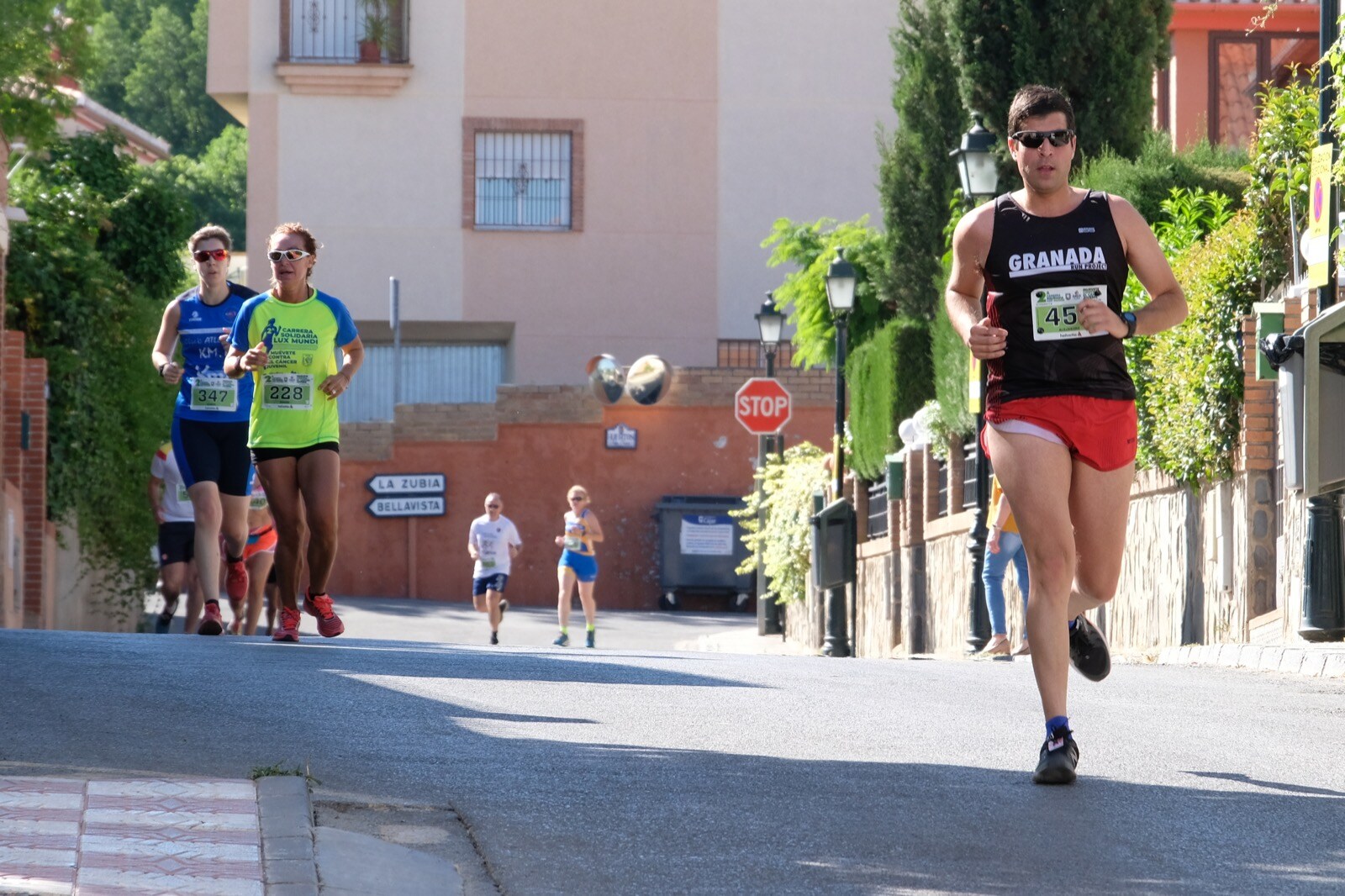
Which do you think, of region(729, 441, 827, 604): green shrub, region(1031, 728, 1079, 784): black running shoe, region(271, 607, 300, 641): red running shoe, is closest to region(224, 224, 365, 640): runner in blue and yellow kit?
region(271, 607, 300, 641): red running shoe

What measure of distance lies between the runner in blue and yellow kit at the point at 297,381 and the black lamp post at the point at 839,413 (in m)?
10.7

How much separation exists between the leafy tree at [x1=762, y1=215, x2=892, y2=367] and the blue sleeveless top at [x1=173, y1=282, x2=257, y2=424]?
13.8 meters

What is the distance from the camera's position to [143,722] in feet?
23.3

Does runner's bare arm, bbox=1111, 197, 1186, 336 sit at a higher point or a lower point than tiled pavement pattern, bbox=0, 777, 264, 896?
higher

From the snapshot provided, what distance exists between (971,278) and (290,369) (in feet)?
14.6

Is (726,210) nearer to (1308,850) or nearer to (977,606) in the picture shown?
(977,606)

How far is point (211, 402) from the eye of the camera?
37.3ft

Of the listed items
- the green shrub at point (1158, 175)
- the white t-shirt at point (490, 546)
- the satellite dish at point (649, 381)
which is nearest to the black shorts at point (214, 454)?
the green shrub at point (1158, 175)

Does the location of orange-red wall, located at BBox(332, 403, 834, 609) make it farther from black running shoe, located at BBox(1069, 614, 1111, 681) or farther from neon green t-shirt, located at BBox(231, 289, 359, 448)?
black running shoe, located at BBox(1069, 614, 1111, 681)

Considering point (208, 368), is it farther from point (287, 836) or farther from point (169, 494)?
point (287, 836)

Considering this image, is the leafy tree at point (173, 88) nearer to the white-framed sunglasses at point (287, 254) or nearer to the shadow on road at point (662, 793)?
the white-framed sunglasses at point (287, 254)

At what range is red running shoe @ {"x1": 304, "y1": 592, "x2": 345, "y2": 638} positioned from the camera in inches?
413

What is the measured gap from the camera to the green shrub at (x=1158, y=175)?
58.3ft

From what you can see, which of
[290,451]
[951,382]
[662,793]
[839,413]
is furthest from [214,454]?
[839,413]
